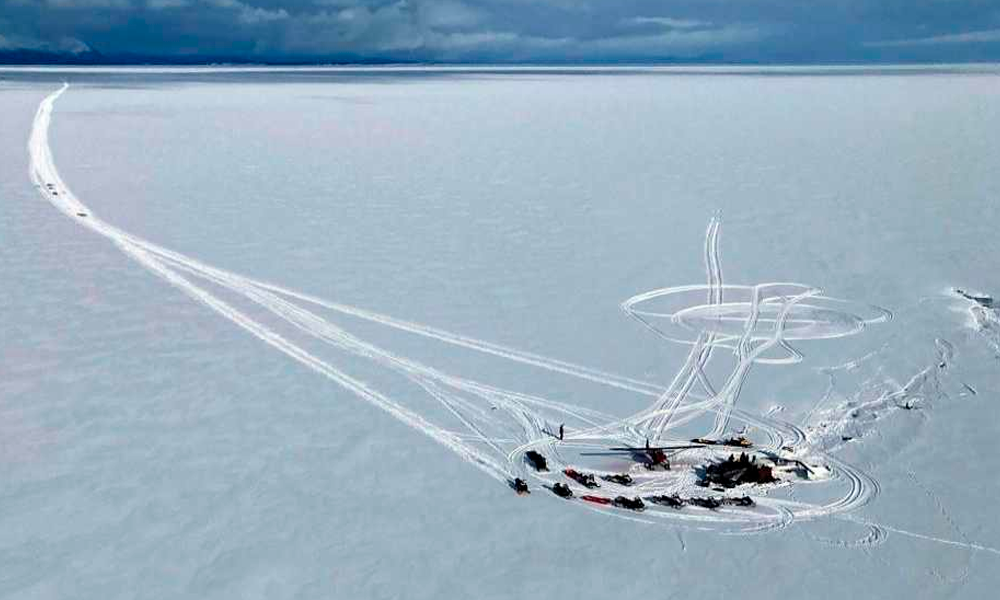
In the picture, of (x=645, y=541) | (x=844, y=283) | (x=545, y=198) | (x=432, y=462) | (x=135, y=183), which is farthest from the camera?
(x=135, y=183)

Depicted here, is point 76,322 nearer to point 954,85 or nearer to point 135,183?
point 135,183

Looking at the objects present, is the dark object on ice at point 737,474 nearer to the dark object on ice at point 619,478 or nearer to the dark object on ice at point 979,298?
the dark object on ice at point 619,478

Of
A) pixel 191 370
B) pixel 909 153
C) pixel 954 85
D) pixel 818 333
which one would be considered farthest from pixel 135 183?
pixel 954 85

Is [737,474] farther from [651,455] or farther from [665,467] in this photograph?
[651,455]

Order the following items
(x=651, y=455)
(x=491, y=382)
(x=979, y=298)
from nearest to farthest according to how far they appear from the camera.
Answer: (x=651, y=455) < (x=491, y=382) < (x=979, y=298)

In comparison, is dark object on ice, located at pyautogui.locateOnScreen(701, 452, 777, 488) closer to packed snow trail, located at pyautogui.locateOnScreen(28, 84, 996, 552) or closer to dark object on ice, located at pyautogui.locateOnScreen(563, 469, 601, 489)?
packed snow trail, located at pyautogui.locateOnScreen(28, 84, 996, 552)

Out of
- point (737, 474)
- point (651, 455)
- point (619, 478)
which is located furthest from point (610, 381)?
point (737, 474)

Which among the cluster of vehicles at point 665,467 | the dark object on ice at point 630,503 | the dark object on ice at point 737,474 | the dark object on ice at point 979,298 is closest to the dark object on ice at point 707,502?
the cluster of vehicles at point 665,467

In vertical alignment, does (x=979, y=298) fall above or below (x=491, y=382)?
above

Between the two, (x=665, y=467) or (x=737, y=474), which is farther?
(x=665, y=467)
